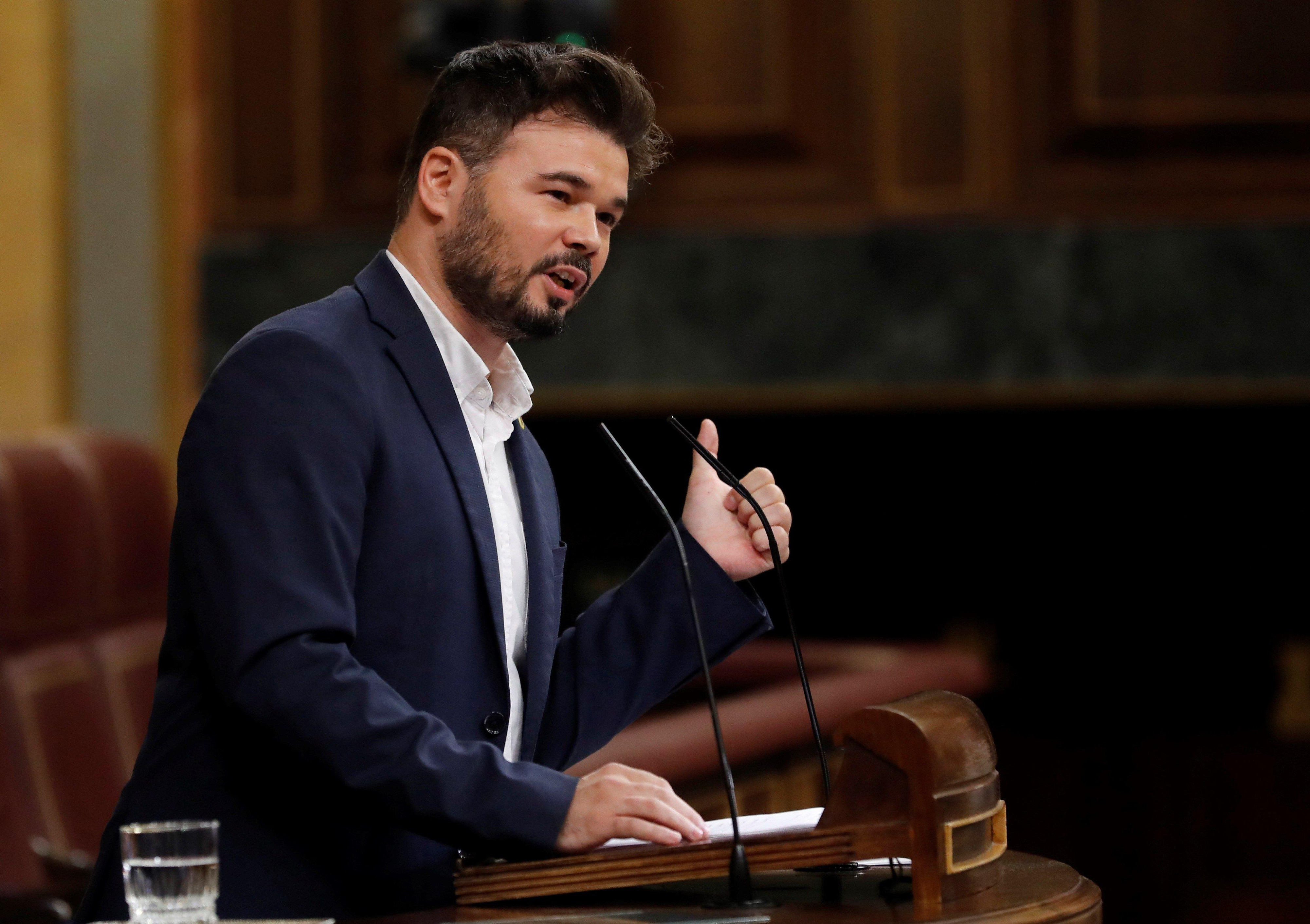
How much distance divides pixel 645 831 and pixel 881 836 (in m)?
0.16

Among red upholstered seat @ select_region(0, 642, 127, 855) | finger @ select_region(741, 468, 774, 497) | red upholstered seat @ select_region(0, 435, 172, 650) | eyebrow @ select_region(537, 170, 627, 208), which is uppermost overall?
eyebrow @ select_region(537, 170, 627, 208)

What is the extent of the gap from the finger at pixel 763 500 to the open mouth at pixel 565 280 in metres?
0.22

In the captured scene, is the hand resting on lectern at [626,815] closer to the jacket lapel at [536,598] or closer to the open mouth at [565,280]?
the jacket lapel at [536,598]

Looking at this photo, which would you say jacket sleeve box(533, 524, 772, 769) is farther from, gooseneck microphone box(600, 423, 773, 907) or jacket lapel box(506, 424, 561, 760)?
gooseneck microphone box(600, 423, 773, 907)

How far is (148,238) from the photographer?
411 centimetres

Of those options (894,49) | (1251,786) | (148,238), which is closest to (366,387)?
(894,49)

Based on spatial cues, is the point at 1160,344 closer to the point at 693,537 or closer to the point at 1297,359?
the point at 1297,359

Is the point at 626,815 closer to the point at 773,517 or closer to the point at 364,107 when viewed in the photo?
the point at 773,517

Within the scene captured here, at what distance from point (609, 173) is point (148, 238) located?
2.95 meters

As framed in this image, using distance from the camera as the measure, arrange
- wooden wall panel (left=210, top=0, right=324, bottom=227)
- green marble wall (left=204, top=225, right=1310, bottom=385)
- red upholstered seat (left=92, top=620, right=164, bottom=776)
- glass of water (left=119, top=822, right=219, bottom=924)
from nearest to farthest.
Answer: glass of water (left=119, top=822, right=219, bottom=924)
red upholstered seat (left=92, top=620, right=164, bottom=776)
green marble wall (left=204, top=225, right=1310, bottom=385)
wooden wall panel (left=210, top=0, right=324, bottom=227)

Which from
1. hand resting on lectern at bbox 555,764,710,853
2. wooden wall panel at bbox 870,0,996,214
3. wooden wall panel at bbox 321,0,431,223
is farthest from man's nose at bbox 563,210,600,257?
wooden wall panel at bbox 321,0,431,223

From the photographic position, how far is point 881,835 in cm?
112

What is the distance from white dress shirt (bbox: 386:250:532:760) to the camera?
1.41 metres

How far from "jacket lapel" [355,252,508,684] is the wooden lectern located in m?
0.22
